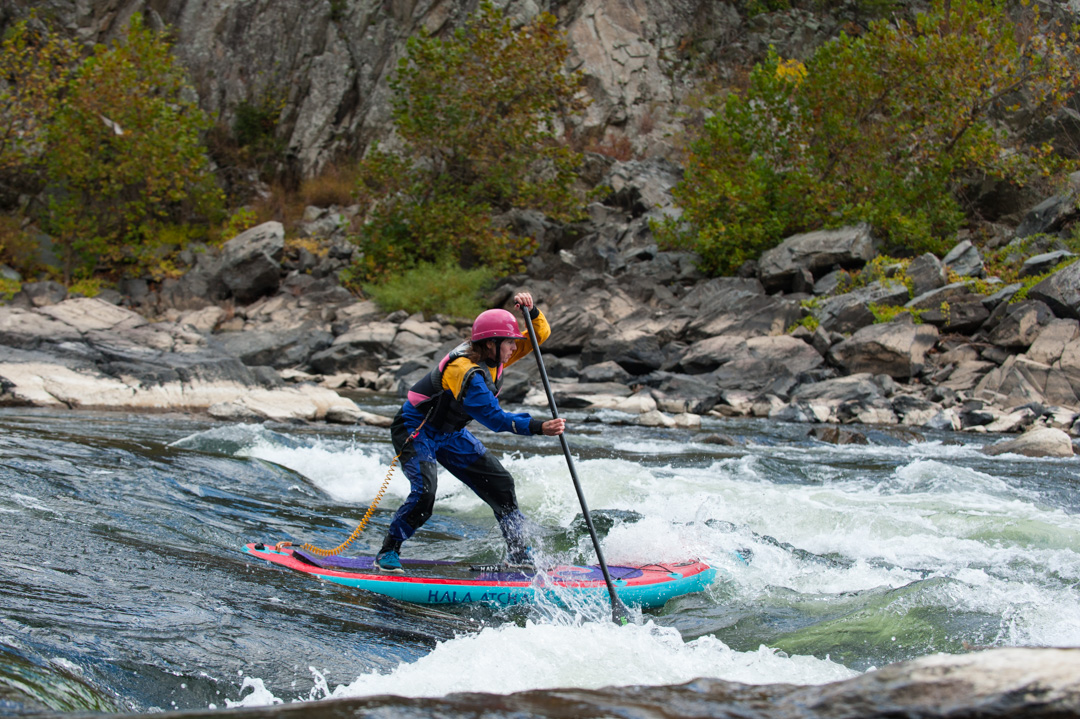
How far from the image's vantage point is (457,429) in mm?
4613

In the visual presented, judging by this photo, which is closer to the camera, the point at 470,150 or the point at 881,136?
the point at 881,136

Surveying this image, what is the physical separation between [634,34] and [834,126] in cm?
1352

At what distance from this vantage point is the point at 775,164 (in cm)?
2097

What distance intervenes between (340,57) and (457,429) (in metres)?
28.6

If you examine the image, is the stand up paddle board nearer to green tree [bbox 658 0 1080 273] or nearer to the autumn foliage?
green tree [bbox 658 0 1080 273]

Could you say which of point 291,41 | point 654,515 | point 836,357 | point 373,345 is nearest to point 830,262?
point 836,357

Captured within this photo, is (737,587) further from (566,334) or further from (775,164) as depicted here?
(775,164)

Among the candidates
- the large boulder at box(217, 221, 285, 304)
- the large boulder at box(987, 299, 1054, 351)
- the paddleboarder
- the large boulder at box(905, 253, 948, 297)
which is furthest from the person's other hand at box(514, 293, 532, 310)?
the large boulder at box(217, 221, 285, 304)

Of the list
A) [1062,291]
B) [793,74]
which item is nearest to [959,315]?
[1062,291]

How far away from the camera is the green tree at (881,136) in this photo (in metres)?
18.5

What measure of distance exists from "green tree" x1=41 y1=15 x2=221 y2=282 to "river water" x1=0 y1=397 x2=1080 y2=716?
15.7 m

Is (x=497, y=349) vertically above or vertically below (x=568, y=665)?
above

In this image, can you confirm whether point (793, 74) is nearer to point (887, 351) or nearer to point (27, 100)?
point (887, 351)

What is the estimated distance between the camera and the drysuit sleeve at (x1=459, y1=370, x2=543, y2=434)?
4355mm
